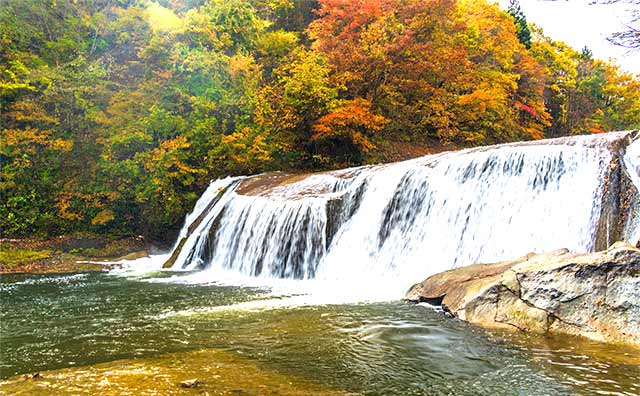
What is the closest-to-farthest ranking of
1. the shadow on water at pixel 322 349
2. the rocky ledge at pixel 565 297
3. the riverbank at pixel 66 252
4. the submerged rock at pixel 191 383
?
the submerged rock at pixel 191 383 → the shadow on water at pixel 322 349 → the rocky ledge at pixel 565 297 → the riverbank at pixel 66 252

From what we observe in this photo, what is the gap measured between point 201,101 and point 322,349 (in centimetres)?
1684

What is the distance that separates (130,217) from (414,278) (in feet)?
43.3

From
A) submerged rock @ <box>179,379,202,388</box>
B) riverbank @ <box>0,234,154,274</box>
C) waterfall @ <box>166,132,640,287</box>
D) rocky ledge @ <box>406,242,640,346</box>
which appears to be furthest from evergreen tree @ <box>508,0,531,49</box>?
submerged rock @ <box>179,379,202,388</box>

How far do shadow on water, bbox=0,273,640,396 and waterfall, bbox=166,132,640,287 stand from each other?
297 cm

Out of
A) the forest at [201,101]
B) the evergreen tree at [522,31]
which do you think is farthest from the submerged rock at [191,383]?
the evergreen tree at [522,31]

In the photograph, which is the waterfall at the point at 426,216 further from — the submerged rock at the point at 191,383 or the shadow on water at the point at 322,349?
A: the submerged rock at the point at 191,383

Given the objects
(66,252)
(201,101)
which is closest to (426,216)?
(66,252)

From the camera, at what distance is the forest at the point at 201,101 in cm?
1803

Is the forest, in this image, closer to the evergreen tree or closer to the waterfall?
the waterfall

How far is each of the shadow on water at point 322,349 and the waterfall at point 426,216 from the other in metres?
2.97

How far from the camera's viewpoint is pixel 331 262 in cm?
1066

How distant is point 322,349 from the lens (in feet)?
15.2

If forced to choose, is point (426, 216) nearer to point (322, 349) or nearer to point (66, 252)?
point (322, 349)

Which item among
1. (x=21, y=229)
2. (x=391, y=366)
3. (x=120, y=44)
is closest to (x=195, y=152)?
(x=21, y=229)
